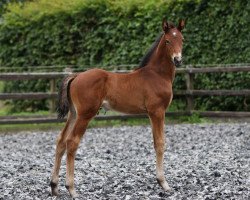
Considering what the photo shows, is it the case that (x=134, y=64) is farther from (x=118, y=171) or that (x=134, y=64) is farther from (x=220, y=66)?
(x=118, y=171)

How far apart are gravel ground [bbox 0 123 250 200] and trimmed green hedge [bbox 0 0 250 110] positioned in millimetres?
2089

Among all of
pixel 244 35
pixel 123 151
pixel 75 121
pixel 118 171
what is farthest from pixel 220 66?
pixel 75 121

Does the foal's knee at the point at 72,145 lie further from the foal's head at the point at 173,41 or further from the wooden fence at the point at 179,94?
the wooden fence at the point at 179,94

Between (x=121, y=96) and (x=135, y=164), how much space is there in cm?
208

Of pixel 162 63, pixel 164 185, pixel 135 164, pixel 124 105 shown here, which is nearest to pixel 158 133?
pixel 124 105

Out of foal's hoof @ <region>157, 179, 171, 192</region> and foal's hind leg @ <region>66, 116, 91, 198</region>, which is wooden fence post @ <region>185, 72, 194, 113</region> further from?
foal's hind leg @ <region>66, 116, 91, 198</region>

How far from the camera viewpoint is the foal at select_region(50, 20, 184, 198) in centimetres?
698

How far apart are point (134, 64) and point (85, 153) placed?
632 cm

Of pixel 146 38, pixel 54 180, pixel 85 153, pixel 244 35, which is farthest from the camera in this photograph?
pixel 146 38

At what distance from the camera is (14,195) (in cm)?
692

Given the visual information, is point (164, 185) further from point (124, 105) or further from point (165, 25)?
point (165, 25)

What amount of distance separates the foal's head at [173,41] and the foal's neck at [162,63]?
0.13m

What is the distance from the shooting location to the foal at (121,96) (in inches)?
275

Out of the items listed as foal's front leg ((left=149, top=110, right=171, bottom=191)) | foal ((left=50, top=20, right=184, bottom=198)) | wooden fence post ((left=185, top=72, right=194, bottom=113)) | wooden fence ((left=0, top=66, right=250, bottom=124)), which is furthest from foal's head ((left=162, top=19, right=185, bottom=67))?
wooden fence post ((left=185, top=72, right=194, bottom=113))
